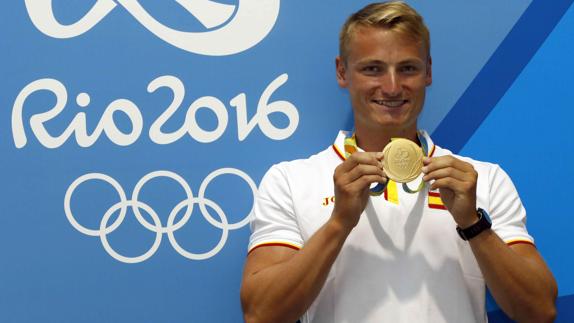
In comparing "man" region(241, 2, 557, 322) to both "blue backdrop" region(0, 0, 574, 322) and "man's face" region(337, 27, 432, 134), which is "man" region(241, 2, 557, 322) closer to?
"man's face" region(337, 27, 432, 134)

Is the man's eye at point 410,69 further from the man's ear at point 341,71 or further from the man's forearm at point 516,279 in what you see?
the man's forearm at point 516,279

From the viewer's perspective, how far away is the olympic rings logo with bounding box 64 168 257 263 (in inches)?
95.4

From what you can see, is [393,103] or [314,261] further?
[393,103]

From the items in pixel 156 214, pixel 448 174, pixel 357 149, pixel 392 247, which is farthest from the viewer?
pixel 156 214

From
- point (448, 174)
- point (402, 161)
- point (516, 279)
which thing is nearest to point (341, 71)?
point (402, 161)

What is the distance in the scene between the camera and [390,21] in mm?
2230

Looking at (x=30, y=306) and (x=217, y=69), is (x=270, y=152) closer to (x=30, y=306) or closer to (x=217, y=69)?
(x=217, y=69)

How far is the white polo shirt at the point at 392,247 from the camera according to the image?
2.13 meters

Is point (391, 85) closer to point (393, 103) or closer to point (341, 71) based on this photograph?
point (393, 103)

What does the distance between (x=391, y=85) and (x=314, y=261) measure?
59 cm

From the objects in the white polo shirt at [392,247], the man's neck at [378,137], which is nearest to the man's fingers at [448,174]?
the white polo shirt at [392,247]

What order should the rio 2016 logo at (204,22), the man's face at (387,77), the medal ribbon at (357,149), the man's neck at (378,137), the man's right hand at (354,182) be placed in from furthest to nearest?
the rio 2016 logo at (204,22) → the man's neck at (378,137) → the man's face at (387,77) → the medal ribbon at (357,149) → the man's right hand at (354,182)

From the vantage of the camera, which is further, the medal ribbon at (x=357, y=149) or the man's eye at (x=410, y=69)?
the man's eye at (x=410, y=69)

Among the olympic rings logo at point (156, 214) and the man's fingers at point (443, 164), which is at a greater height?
the man's fingers at point (443, 164)
